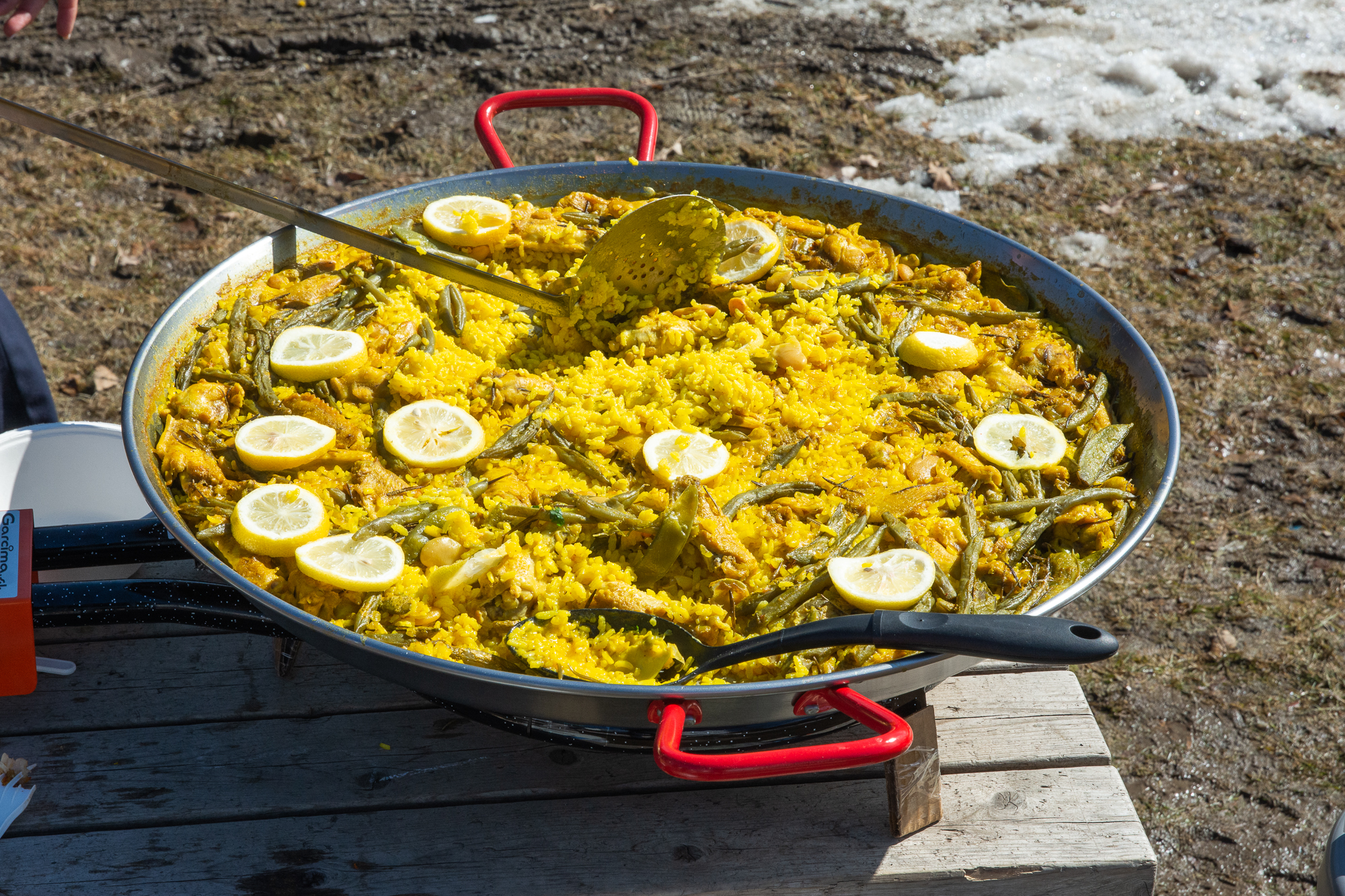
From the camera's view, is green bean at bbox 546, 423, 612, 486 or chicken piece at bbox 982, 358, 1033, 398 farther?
chicken piece at bbox 982, 358, 1033, 398

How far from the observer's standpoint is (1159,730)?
11.0 feet

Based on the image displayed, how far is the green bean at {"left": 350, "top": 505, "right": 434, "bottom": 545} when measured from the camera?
2131 millimetres

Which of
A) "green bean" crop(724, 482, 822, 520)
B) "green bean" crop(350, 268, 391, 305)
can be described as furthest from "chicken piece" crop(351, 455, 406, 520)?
"green bean" crop(724, 482, 822, 520)

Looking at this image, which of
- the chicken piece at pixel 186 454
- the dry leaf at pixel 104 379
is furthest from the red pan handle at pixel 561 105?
the dry leaf at pixel 104 379

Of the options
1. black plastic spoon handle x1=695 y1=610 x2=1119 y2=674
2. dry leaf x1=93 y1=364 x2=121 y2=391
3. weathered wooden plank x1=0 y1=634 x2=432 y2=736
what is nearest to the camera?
black plastic spoon handle x1=695 y1=610 x2=1119 y2=674

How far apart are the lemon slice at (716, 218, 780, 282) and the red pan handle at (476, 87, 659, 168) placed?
43cm

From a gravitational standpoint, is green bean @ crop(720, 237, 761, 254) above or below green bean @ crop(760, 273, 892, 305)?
above

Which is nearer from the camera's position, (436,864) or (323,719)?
(436,864)

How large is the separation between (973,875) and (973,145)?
16.7 ft

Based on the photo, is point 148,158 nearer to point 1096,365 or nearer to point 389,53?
point 1096,365

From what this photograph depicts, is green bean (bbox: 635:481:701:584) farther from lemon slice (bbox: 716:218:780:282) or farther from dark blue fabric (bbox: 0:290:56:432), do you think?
dark blue fabric (bbox: 0:290:56:432)

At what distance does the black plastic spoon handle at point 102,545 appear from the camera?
229 cm

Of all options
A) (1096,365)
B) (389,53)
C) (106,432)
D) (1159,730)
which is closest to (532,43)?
(389,53)

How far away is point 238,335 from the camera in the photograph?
2.62 metres
